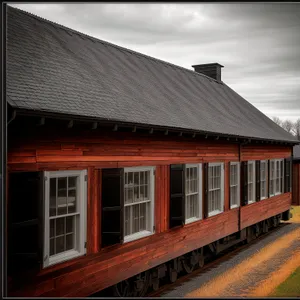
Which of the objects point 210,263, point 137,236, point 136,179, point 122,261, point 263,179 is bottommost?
point 210,263

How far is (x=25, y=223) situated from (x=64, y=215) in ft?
3.65

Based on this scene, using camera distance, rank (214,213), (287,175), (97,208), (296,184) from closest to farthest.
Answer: (97,208)
(214,213)
(287,175)
(296,184)

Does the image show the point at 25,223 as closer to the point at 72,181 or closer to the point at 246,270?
the point at 72,181

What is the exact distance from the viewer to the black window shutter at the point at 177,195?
11.0m

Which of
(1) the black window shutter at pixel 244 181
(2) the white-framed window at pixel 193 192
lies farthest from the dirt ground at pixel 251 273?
(1) the black window shutter at pixel 244 181

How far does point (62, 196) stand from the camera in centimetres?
757

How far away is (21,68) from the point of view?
8008 mm

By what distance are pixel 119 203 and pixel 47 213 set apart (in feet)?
6.40

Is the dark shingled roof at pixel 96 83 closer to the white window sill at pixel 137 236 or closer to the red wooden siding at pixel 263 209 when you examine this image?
the white window sill at pixel 137 236

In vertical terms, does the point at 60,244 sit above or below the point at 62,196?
below

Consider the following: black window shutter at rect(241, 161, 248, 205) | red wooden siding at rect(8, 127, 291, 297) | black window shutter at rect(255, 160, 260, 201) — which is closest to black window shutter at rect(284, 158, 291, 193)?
black window shutter at rect(255, 160, 260, 201)

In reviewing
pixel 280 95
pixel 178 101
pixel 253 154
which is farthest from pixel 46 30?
pixel 253 154

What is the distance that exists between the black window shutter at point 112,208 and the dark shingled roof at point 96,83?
1143mm

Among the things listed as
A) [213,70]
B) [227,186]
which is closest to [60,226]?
[227,186]
